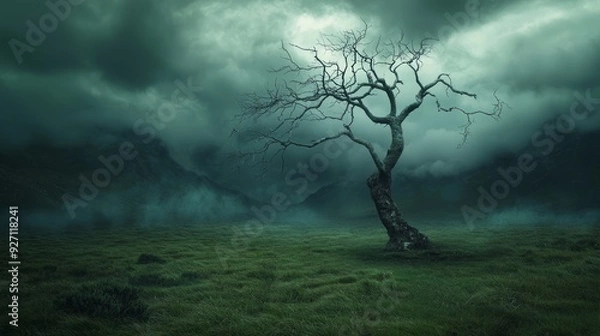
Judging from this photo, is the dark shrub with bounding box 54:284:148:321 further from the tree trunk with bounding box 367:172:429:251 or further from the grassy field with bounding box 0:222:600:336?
the tree trunk with bounding box 367:172:429:251

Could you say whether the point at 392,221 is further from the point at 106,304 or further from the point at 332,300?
the point at 106,304

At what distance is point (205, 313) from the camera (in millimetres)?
→ 8773

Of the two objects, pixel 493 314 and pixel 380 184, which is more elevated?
pixel 380 184

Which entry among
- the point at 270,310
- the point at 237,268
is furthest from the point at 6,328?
the point at 237,268

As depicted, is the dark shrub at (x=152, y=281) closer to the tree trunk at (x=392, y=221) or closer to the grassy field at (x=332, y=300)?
the grassy field at (x=332, y=300)

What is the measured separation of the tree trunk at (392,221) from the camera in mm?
19875

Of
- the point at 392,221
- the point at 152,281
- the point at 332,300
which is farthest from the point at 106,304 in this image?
the point at 392,221

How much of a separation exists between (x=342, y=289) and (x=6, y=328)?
8173mm

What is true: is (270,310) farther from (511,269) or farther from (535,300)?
(511,269)

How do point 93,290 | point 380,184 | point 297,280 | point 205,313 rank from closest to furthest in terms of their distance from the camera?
point 205,313 → point 93,290 → point 297,280 → point 380,184

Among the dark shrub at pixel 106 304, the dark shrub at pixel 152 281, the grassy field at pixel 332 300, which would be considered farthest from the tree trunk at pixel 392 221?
the dark shrub at pixel 106 304

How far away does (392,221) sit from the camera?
20.4 m

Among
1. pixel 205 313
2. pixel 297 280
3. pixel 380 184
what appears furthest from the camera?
pixel 380 184

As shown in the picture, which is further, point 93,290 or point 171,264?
point 171,264
